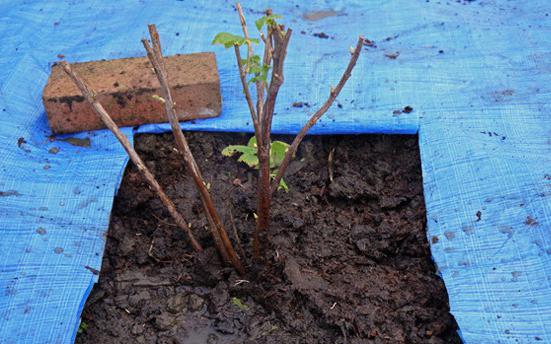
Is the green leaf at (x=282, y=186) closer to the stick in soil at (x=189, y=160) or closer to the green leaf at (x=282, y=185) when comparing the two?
the green leaf at (x=282, y=185)

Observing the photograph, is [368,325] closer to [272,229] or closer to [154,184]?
[272,229]

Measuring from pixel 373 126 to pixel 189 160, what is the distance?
0.92m

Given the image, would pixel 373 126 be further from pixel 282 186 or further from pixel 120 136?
pixel 120 136

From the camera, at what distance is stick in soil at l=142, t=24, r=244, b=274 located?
1.62 meters

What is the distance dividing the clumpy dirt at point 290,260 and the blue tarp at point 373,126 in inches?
3.4

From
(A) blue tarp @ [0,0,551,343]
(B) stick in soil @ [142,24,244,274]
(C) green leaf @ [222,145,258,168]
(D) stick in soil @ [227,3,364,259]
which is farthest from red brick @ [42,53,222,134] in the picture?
(D) stick in soil @ [227,3,364,259]

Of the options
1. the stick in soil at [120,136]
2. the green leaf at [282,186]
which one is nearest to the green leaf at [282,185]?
the green leaf at [282,186]

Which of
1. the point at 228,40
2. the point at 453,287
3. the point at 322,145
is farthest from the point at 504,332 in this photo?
the point at 228,40

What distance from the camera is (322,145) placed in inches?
97.5

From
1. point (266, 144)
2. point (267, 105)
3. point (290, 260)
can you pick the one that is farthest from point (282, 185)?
point (267, 105)

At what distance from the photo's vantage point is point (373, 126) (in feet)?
7.89

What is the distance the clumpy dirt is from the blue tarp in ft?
0.28

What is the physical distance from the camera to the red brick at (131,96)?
7.93 ft

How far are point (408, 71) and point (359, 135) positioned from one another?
1.38 feet
